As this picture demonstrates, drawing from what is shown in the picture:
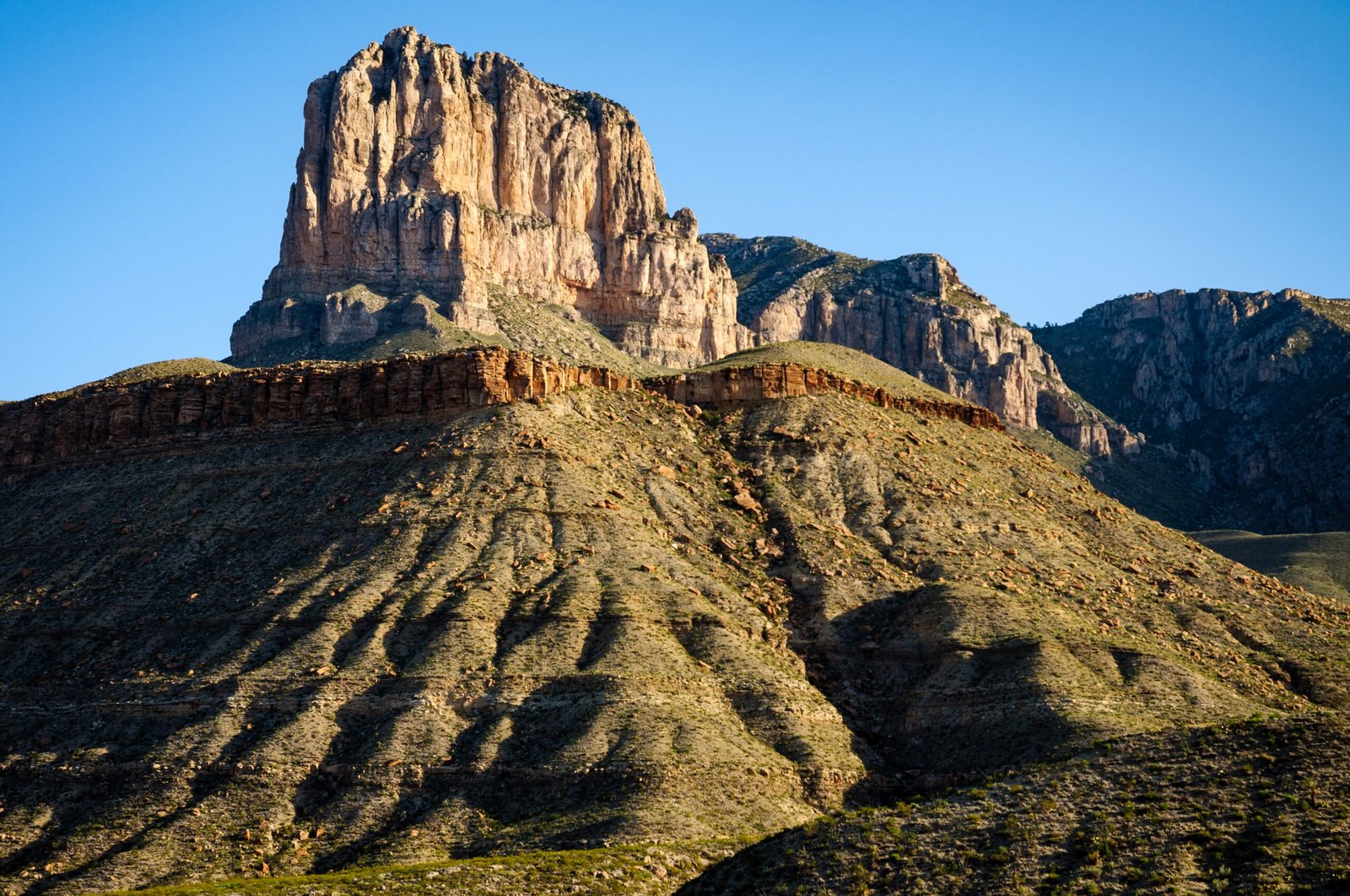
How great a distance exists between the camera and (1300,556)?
157 m

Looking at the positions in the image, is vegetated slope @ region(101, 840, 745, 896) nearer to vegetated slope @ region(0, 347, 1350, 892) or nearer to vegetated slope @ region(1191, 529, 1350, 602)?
vegetated slope @ region(0, 347, 1350, 892)

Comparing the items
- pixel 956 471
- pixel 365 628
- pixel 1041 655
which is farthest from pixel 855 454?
pixel 365 628

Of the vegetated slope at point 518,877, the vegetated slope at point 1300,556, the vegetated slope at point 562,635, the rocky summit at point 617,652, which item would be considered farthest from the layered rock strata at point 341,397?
the vegetated slope at point 518,877

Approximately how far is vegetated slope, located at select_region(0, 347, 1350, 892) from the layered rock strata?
5.97 feet

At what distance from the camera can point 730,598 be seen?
8925 cm

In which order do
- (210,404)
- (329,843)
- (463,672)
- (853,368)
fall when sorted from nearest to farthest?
1. (329,843)
2. (463,672)
3. (210,404)
4. (853,368)

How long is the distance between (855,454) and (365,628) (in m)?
38.2

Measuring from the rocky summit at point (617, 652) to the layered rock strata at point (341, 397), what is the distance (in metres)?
0.30

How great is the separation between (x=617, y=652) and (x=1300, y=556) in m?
96.3

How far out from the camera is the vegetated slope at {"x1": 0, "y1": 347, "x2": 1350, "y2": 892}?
Answer: 7250 centimetres

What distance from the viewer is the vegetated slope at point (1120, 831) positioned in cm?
5091

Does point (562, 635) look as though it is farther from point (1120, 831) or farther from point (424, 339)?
point (424, 339)

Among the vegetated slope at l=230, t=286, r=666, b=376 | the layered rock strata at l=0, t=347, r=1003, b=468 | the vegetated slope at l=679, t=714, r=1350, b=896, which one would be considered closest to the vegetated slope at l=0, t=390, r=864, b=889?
the layered rock strata at l=0, t=347, r=1003, b=468

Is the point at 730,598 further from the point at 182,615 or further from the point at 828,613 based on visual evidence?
the point at 182,615
